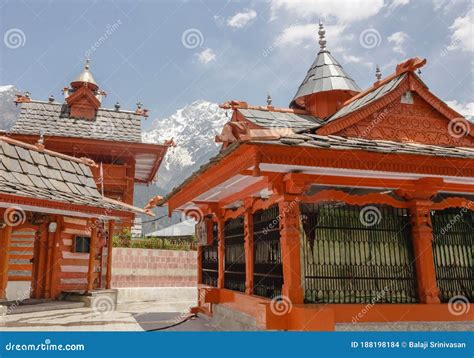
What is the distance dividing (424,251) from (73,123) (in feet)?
57.7

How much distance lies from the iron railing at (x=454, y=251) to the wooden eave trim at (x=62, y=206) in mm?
8499

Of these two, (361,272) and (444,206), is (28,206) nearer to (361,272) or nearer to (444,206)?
(361,272)

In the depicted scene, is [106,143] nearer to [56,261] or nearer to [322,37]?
[56,261]

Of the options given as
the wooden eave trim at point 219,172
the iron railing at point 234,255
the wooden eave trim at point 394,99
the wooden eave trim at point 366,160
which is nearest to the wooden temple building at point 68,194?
the wooden eave trim at point 219,172

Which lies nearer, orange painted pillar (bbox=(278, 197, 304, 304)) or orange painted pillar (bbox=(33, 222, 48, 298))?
orange painted pillar (bbox=(278, 197, 304, 304))

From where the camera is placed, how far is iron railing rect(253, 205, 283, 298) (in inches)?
252

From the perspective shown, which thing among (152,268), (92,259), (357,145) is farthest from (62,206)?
(357,145)

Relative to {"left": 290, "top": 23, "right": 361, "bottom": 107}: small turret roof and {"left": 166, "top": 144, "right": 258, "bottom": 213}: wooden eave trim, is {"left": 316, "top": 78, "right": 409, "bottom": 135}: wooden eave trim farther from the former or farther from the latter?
{"left": 290, "top": 23, "right": 361, "bottom": 107}: small turret roof

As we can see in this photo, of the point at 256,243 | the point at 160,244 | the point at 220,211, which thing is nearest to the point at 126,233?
the point at 160,244

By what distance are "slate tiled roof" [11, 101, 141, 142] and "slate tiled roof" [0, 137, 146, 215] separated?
5.67 metres

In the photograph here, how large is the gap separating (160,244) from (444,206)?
1257 centimetres

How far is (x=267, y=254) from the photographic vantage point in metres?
6.82

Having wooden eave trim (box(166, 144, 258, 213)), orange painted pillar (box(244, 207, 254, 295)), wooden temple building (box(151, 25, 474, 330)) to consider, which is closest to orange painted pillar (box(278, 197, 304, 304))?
wooden temple building (box(151, 25, 474, 330))

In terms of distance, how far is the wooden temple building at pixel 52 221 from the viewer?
9.49 meters
